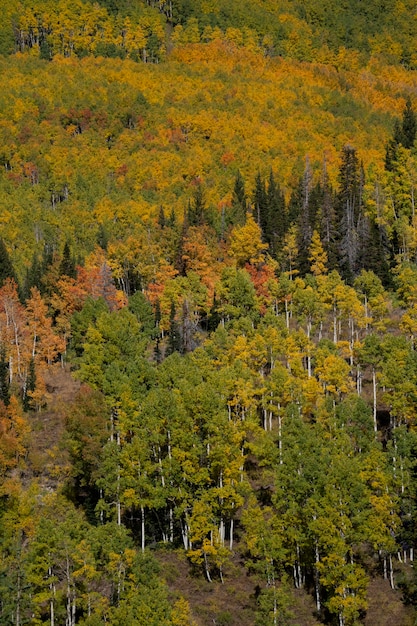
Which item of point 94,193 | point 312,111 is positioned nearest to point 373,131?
point 312,111

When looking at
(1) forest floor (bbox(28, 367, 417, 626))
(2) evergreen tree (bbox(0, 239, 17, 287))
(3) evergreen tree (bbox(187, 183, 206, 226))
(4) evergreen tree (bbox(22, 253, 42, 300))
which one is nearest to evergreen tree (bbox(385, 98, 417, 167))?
(3) evergreen tree (bbox(187, 183, 206, 226))

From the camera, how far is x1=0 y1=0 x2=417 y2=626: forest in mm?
63812

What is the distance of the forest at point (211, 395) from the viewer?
209 ft

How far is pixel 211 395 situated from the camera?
71438 millimetres

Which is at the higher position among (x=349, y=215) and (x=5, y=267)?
(x=349, y=215)

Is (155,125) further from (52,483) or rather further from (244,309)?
(52,483)

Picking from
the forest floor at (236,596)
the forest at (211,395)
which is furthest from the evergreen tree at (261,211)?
the forest floor at (236,596)

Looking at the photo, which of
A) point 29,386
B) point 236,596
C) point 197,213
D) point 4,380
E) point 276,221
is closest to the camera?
point 236,596

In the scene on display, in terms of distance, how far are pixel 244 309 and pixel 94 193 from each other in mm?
56973

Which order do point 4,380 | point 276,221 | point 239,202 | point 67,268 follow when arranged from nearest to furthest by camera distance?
point 4,380
point 67,268
point 276,221
point 239,202

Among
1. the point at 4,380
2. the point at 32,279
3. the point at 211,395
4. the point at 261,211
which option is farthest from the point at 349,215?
the point at 4,380

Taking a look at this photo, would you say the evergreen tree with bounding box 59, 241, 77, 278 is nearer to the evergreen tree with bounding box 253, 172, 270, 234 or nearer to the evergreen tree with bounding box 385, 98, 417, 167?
the evergreen tree with bounding box 253, 172, 270, 234

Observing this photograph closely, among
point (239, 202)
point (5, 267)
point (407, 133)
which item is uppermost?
point (407, 133)

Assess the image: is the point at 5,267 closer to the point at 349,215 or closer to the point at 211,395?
the point at 349,215
